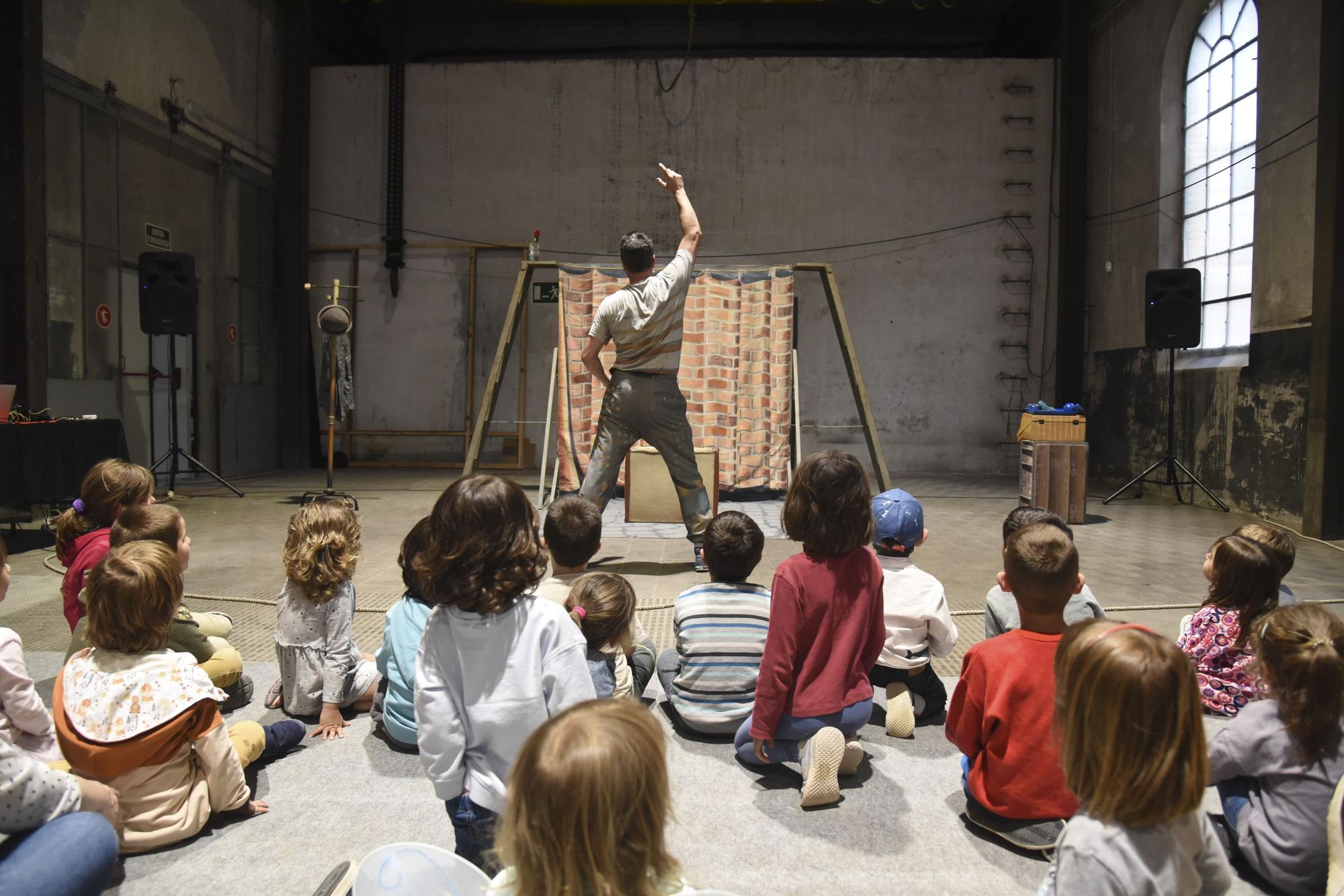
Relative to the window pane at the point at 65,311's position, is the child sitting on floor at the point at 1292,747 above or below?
below

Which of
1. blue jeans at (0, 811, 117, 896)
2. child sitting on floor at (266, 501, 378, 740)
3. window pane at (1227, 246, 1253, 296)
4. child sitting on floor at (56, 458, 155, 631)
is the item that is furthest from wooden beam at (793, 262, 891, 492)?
blue jeans at (0, 811, 117, 896)

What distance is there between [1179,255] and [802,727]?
29.2 ft

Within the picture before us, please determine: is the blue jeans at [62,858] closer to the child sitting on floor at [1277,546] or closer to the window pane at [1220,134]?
the child sitting on floor at [1277,546]

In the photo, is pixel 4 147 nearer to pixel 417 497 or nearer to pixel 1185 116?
pixel 417 497

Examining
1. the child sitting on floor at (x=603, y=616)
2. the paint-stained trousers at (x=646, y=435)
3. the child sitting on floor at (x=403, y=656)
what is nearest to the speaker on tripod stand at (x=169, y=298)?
the paint-stained trousers at (x=646, y=435)

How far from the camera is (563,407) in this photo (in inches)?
321

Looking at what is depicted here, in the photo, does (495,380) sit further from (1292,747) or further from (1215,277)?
(1215,277)

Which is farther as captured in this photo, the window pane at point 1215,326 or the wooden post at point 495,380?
the window pane at point 1215,326

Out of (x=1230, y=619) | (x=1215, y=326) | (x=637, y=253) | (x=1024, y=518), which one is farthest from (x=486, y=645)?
(x=1215, y=326)

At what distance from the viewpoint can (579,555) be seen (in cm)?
275

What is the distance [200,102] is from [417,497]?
5.25 m

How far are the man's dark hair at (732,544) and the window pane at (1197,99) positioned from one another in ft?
27.9

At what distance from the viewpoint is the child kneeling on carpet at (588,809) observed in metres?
1.02

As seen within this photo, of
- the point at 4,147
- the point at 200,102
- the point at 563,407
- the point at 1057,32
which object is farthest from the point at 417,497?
the point at 1057,32
